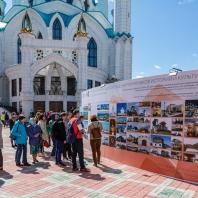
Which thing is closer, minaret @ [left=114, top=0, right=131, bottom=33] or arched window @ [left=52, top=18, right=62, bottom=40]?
minaret @ [left=114, top=0, right=131, bottom=33]

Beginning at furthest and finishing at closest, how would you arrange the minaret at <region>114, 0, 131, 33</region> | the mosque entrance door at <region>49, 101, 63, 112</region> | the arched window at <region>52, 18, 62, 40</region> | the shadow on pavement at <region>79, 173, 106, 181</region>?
the arched window at <region>52, 18, 62, 40</region>, the minaret at <region>114, 0, 131, 33</region>, the mosque entrance door at <region>49, 101, 63, 112</region>, the shadow on pavement at <region>79, 173, 106, 181</region>

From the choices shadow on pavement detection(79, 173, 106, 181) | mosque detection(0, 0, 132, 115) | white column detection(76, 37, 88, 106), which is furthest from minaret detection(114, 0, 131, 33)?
shadow on pavement detection(79, 173, 106, 181)

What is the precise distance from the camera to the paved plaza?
5.90 meters

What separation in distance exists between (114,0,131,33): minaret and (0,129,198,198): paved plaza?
28108 millimetres

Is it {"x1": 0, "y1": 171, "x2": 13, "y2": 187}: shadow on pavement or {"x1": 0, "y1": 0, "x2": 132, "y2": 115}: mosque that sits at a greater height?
{"x1": 0, "y1": 0, "x2": 132, "y2": 115}: mosque

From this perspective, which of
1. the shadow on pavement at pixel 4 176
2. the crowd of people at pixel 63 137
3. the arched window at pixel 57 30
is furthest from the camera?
the arched window at pixel 57 30

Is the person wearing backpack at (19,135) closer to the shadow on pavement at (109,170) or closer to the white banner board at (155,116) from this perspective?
the shadow on pavement at (109,170)

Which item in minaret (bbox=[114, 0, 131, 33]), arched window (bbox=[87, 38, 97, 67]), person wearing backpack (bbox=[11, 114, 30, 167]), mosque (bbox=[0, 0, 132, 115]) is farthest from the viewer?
arched window (bbox=[87, 38, 97, 67])

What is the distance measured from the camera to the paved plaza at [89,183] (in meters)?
5.90

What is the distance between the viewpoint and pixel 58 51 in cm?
2742

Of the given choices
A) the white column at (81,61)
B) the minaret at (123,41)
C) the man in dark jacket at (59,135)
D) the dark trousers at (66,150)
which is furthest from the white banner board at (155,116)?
the minaret at (123,41)

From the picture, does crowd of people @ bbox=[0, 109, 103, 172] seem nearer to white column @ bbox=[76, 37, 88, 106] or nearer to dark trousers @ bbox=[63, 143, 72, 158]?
dark trousers @ bbox=[63, 143, 72, 158]

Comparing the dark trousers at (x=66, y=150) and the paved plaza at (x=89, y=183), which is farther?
the dark trousers at (x=66, y=150)

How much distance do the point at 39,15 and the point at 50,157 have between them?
28627 mm
